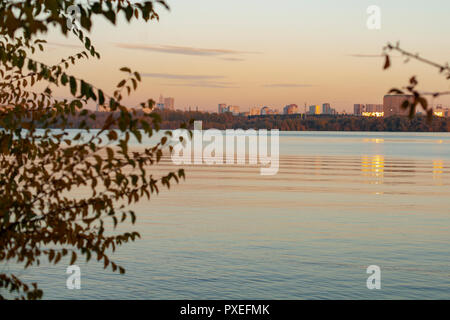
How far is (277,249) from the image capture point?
19344 millimetres

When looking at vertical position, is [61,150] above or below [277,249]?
above

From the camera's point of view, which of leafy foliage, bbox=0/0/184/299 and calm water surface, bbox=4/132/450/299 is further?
calm water surface, bbox=4/132/450/299

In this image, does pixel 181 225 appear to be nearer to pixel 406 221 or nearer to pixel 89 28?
pixel 406 221

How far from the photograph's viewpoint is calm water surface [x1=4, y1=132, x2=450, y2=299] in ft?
49.0

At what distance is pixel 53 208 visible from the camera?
27.5ft

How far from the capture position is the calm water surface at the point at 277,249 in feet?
49.0

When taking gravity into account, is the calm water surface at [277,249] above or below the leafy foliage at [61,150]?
below

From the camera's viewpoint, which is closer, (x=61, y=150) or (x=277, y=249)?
(x=61, y=150)

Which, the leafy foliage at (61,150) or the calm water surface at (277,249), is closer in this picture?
the leafy foliage at (61,150)

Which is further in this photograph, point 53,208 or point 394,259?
point 394,259

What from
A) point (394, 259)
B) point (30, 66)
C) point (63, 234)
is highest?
point (30, 66)

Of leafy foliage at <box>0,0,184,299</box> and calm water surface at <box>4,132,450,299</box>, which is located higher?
leafy foliage at <box>0,0,184,299</box>
